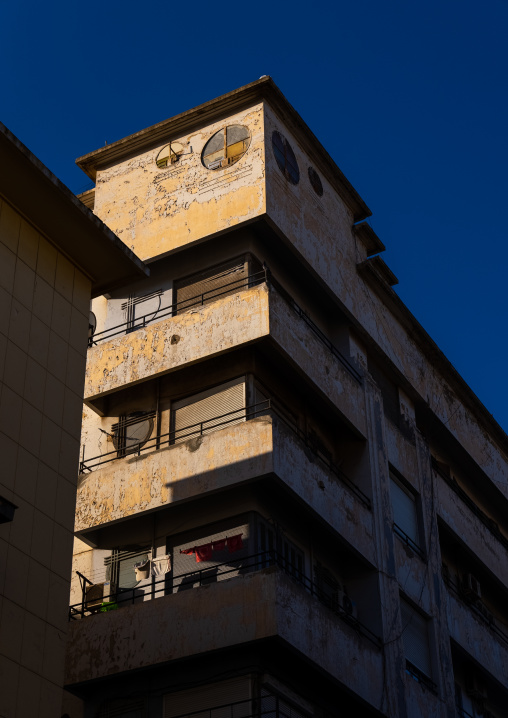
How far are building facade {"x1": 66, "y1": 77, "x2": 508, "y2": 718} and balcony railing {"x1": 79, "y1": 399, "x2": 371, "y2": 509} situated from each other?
0.07 metres

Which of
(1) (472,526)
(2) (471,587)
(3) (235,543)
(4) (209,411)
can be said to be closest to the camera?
(3) (235,543)

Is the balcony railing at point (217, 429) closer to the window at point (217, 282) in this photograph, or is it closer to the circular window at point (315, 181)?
the window at point (217, 282)

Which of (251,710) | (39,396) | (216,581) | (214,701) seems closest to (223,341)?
(216,581)

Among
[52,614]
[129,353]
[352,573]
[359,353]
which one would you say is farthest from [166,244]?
[52,614]

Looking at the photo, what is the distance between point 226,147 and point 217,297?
3.66 metres

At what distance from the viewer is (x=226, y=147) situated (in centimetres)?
2702

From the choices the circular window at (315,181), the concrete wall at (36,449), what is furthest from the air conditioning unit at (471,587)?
the concrete wall at (36,449)

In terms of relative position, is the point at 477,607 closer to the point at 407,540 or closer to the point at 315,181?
the point at 407,540

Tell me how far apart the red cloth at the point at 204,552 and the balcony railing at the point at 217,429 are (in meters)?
2.31

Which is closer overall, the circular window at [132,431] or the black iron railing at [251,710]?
the black iron railing at [251,710]

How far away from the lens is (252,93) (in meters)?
27.1

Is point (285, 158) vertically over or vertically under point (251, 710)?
over

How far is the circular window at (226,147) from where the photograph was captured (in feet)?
87.7

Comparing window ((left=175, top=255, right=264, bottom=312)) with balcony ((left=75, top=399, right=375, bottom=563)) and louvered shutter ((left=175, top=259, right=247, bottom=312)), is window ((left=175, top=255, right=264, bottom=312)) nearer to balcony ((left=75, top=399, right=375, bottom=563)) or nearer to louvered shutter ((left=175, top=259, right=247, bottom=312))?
louvered shutter ((left=175, top=259, right=247, bottom=312))
